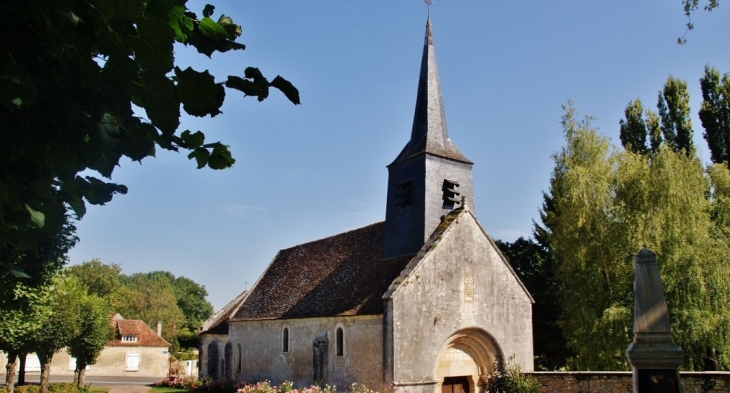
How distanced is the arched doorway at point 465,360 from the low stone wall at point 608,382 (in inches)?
73.6

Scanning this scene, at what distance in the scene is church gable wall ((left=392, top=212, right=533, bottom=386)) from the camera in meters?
18.8

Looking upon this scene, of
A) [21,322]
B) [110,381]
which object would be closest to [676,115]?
[21,322]

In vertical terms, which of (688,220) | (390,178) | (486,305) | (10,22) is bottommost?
(486,305)

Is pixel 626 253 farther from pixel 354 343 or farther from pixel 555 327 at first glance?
pixel 354 343

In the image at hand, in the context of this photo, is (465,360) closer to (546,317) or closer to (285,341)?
(285,341)

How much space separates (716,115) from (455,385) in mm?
18369

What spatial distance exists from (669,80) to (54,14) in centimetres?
3192

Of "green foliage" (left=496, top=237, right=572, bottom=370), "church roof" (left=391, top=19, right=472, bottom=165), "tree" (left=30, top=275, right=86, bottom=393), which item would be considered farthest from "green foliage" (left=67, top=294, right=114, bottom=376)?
"green foliage" (left=496, top=237, right=572, bottom=370)

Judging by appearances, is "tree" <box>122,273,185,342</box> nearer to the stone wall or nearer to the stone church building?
the stone wall

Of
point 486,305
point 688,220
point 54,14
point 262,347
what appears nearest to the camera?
point 54,14

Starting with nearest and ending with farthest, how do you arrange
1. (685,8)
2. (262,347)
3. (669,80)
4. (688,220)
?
1. (685,8)
2. (688,220)
3. (262,347)
4. (669,80)

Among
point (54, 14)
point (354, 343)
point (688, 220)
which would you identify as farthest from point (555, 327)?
point (54, 14)

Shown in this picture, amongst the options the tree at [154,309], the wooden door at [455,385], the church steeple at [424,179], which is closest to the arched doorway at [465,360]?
the wooden door at [455,385]

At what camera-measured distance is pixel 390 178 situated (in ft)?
76.9
